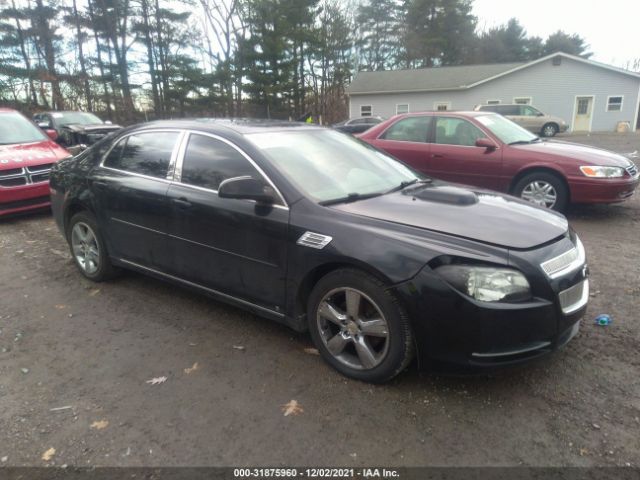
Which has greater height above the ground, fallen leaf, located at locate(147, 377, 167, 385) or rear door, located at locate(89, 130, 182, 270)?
rear door, located at locate(89, 130, 182, 270)

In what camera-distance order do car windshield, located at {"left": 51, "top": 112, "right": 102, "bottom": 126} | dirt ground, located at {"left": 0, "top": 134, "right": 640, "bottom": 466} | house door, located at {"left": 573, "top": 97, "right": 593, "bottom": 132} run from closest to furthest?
dirt ground, located at {"left": 0, "top": 134, "right": 640, "bottom": 466}, car windshield, located at {"left": 51, "top": 112, "right": 102, "bottom": 126}, house door, located at {"left": 573, "top": 97, "right": 593, "bottom": 132}

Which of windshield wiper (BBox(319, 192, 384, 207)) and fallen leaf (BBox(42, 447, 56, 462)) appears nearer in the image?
fallen leaf (BBox(42, 447, 56, 462))

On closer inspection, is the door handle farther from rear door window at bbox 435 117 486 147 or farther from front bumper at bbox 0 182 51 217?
rear door window at bbox 435 117 486 147

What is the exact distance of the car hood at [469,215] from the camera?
2604mm

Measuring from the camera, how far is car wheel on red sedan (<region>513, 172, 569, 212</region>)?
6246 mm

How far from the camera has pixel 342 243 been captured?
2711mm

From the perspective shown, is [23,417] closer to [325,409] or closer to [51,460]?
[51,460]

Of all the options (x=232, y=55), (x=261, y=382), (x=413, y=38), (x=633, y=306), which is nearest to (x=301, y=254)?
(x=261, y=382)

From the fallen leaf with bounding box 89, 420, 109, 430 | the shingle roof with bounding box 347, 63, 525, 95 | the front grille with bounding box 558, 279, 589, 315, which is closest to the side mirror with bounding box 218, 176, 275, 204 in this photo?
the fallen leaf with bounding box 89, 420, 109, 430

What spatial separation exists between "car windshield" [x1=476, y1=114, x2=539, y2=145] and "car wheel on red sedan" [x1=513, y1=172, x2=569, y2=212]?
687 millimetres

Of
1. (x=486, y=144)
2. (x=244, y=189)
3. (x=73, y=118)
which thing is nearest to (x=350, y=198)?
(x=244, y=189)

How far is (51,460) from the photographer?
2271 millimetres

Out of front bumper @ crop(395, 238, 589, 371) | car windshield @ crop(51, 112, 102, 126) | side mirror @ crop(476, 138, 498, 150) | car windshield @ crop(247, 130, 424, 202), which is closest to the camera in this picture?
front bumper @ crop(395, 238, 589, 371)

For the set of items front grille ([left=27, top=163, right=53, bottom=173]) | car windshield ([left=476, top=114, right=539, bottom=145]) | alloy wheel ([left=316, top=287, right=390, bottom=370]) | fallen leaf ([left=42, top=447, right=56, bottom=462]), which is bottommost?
fallen leaf ([left=42, top=447, right=56, bottom=462])
